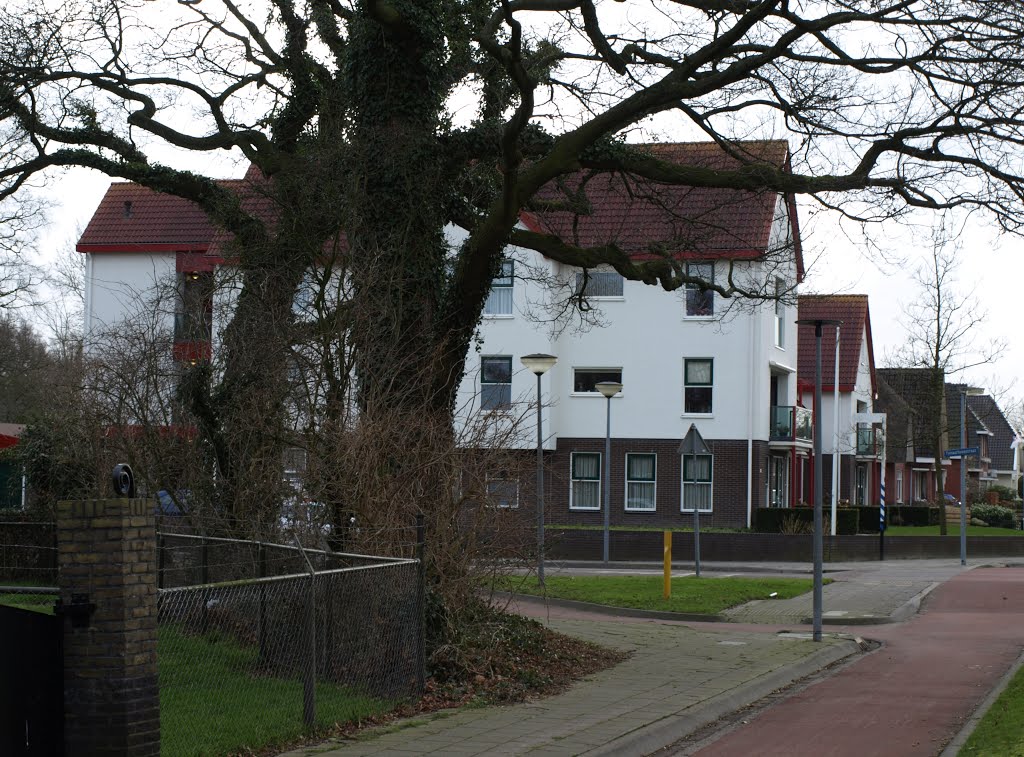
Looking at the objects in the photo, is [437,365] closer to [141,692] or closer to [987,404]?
[141,692]

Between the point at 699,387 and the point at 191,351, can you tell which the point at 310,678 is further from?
the point at 699,387

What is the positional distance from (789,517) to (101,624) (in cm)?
3385

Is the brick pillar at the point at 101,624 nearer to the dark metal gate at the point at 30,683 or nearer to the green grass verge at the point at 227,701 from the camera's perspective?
the dark metal gate at the point at 30,683

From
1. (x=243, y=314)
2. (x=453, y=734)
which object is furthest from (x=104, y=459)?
(x=453, y=734)

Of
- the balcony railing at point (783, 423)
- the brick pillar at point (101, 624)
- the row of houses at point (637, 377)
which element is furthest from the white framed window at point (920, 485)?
the brick pillar at point (101, 624)

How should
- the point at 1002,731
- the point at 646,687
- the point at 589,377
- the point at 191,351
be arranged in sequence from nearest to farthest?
the point at 1002,731, the point at 646,687, the point at 191,351, the point at 589,377

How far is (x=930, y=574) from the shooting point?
3142 centimetres

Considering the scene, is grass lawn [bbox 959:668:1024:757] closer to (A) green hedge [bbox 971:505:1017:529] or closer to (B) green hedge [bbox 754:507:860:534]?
(B) green hedge [bbox 754:507:860:534]

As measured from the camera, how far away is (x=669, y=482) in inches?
1748

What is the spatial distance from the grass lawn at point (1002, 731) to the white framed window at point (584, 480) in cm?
3250

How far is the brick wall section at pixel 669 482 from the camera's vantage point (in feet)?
144

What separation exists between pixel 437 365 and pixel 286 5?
681 centimetres

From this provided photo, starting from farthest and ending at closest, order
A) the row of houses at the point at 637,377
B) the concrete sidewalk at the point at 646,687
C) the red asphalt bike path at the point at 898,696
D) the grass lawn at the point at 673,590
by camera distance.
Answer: the row of houses at the point at 637,377 < the grass lawn at the point at 673,590 < the red asphalt bike path at the point at 898,696 < the concrete sidewalk at the point at 646,687

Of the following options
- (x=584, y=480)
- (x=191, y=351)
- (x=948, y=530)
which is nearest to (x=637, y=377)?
(x=584, y=480)
